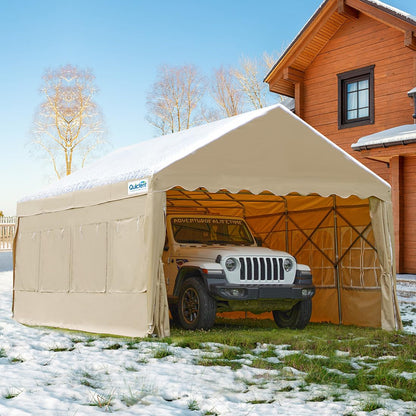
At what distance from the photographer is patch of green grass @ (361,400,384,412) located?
5836 millimetres

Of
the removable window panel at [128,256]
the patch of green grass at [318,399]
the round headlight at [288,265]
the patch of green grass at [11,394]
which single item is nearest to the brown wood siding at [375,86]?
the round headlight at [288,265]

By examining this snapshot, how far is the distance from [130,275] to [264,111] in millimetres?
3406

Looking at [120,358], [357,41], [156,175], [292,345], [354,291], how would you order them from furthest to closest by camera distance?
1. [357,41]
2. [354,291]
3. [156,175]
4. [292,345]
5. [120,358]

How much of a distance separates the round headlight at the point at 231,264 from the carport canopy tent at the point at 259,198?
114 cm

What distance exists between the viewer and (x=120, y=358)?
8078 millimetres

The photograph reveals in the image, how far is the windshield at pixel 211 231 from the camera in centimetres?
1237

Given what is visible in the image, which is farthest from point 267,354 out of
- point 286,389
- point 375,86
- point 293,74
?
point 293,74

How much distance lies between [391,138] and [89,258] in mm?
9467

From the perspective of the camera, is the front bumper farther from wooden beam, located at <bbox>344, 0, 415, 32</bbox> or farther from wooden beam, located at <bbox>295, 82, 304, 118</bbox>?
wooden beam, located at <bbox>295, 82, 304, 118</bbox>

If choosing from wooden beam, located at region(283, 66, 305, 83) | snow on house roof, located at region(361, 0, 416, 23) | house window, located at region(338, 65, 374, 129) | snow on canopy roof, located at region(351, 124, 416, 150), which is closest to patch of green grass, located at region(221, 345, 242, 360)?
snow on canopy roof, located at region(351, 124, 416, 150)

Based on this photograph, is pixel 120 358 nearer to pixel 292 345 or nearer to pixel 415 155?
pixel 292 345

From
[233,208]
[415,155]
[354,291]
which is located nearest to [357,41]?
[415,155]

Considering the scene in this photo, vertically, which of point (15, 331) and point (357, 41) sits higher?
point (357, 41)

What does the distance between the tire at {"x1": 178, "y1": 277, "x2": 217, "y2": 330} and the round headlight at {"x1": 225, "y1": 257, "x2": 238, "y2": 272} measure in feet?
1.62
